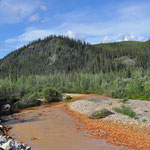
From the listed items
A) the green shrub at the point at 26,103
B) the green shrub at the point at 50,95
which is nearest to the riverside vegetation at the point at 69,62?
the green shrub at the point at 50,95

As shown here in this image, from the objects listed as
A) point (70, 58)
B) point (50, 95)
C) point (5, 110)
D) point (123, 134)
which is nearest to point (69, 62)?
point (70, 58)

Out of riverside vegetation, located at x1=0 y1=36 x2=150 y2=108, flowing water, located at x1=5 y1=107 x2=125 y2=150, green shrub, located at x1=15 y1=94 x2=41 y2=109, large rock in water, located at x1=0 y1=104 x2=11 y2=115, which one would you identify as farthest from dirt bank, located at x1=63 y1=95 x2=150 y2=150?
riverside vegetation, located at x1=0 y1=36 x2=150 y2=108

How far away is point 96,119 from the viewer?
16109 mm

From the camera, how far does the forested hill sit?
120 m

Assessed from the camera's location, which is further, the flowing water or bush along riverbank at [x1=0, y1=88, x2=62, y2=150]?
bush along riverbank at [x1=0, y1=88, x2=62, y2=150]

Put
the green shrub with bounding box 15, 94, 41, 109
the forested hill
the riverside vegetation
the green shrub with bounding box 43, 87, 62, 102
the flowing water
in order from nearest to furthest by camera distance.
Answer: the flowing water < the green shrub with bounding box 15, 94, 41, 109 < the green shrub with bounding box 43, 87, 62, 102 < the riverside vegetation < the forested hill

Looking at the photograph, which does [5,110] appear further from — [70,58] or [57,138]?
[70,58]

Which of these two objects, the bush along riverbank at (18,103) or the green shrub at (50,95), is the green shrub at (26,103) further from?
the green shrub at (50,95)

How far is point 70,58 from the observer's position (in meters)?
150

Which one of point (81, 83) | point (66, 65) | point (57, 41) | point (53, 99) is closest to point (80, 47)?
point (57, 41)

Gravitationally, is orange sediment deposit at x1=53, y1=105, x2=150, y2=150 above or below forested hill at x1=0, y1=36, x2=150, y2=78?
below

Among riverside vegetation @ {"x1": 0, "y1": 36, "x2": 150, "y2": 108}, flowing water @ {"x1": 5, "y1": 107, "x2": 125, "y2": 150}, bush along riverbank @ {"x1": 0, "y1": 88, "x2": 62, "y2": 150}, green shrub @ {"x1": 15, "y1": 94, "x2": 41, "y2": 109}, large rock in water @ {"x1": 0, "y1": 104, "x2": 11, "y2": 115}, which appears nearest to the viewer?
flowing water @ {"x1": 5, "y1": 107, "x2": 125, "y2": 150}

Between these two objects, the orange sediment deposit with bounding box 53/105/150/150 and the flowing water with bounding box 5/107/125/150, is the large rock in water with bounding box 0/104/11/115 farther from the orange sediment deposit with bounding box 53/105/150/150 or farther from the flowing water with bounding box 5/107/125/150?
the orange sediment deposit with bounding box 53/105/150/150

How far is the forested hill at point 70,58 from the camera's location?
120 m
